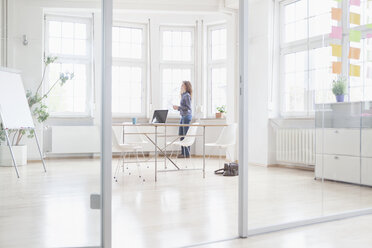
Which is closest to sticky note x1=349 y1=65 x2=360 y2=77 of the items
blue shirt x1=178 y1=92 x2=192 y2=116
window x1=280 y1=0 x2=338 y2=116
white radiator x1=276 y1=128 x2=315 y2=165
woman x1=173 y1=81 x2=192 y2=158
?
window x1=280 y1=0 x2=338 y2=116

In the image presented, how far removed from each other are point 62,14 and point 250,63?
1.41 meters

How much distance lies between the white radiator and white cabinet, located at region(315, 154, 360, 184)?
0.09 meters

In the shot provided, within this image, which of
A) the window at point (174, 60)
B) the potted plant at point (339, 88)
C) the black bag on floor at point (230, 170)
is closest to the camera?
the potted plant at point (339, 88)

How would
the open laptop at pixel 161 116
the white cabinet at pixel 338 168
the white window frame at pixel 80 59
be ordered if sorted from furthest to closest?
the open laptop at pixel 161 116 < the white cabinet at pixel 338 168 < the white window frame at pixel 80 59

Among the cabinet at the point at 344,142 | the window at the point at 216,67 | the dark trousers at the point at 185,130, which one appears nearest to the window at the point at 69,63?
the cabinet at the point at 344,142

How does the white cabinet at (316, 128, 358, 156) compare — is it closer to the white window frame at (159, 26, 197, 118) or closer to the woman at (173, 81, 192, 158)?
the woman at (173, 81, 192, 158)

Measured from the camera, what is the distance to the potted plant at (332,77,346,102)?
3.55 meters

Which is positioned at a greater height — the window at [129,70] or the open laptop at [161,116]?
the window at [129,70]

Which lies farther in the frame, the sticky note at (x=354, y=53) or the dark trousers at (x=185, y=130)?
the dark trousers at (x=185, y=130)

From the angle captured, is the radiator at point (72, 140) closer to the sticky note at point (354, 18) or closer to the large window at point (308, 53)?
the large window at point (308, 53)

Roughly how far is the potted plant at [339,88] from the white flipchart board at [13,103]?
2712mm

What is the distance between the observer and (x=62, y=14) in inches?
95.0

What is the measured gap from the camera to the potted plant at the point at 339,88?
11.7 ft

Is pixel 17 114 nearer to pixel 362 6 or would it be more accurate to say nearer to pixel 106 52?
pixel 106 52
